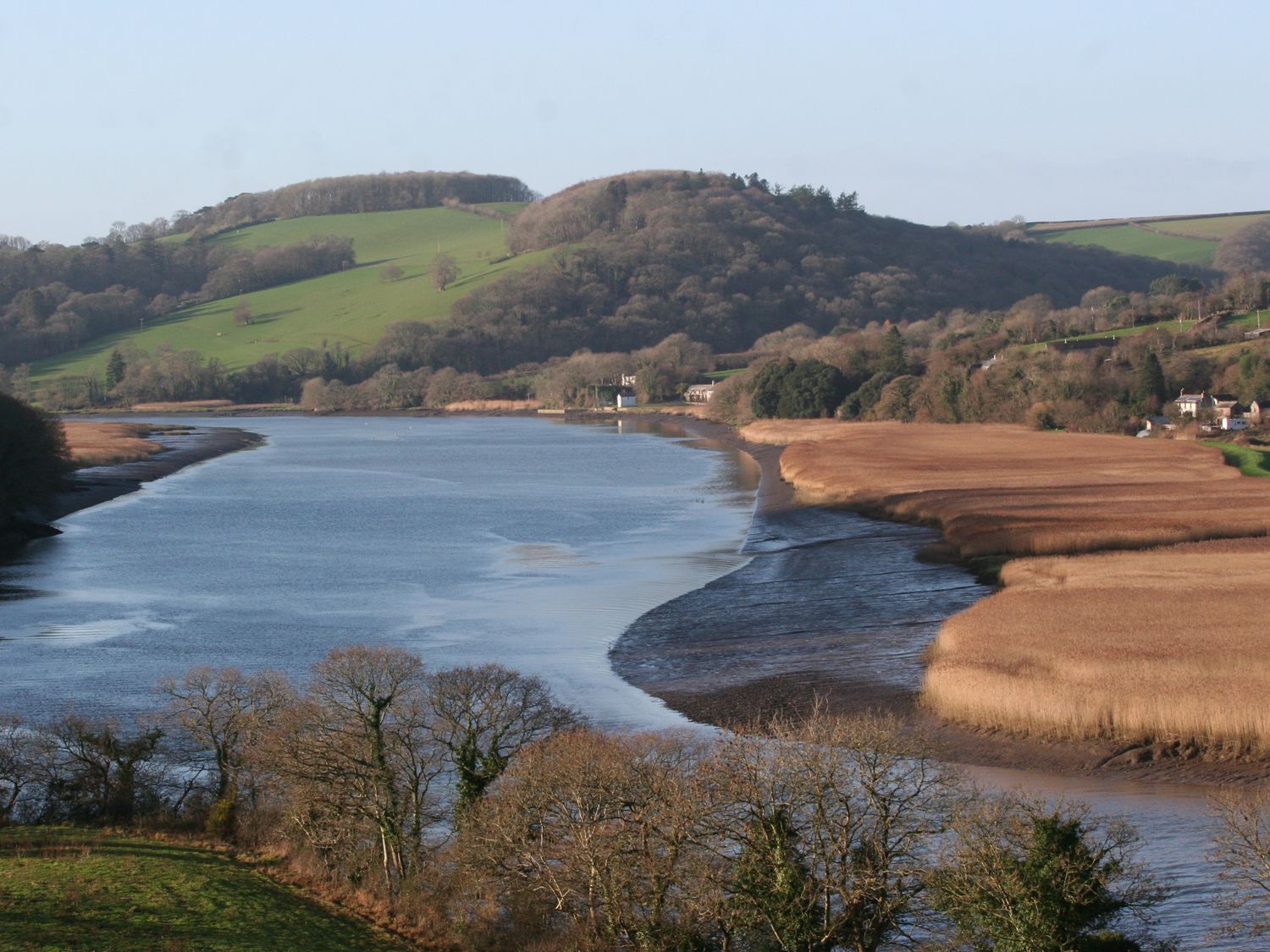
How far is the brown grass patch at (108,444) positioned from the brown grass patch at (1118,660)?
209 feet

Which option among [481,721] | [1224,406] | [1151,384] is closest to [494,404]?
[1151,384]

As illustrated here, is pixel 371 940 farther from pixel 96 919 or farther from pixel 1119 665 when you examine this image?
pixel 1119 665

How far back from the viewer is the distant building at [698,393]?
17175 cm

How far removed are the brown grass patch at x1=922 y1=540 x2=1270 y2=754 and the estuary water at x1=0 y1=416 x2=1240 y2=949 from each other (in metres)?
2.04

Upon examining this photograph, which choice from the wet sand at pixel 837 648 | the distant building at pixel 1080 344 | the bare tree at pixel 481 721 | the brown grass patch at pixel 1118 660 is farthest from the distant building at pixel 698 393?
the bare tree at pixel 481 721

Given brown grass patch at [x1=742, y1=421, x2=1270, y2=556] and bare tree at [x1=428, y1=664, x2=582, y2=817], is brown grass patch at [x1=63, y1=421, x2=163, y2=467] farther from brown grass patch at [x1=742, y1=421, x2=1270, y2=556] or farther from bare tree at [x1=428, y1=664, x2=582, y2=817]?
bare tree at [x1=428, y1=664, x2=582, y2=817]

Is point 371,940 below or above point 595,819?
below

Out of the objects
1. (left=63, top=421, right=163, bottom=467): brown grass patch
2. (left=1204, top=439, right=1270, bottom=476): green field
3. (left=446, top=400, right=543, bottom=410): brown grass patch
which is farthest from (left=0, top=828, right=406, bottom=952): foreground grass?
(left=446, top=400, right=543, bottom=410): brown grass patch

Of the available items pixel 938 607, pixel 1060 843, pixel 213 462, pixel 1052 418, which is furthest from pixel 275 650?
pixel 1052 418

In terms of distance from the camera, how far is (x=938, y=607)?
120 feet

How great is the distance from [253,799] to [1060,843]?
11626mm

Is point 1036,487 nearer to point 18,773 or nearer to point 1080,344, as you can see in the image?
point 18,773

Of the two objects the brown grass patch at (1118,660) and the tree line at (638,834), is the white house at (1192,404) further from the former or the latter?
the tree line at (638,834)

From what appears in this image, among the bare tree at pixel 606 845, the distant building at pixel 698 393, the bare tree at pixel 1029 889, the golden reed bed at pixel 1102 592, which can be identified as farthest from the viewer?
the distant building at pixel 698 393
